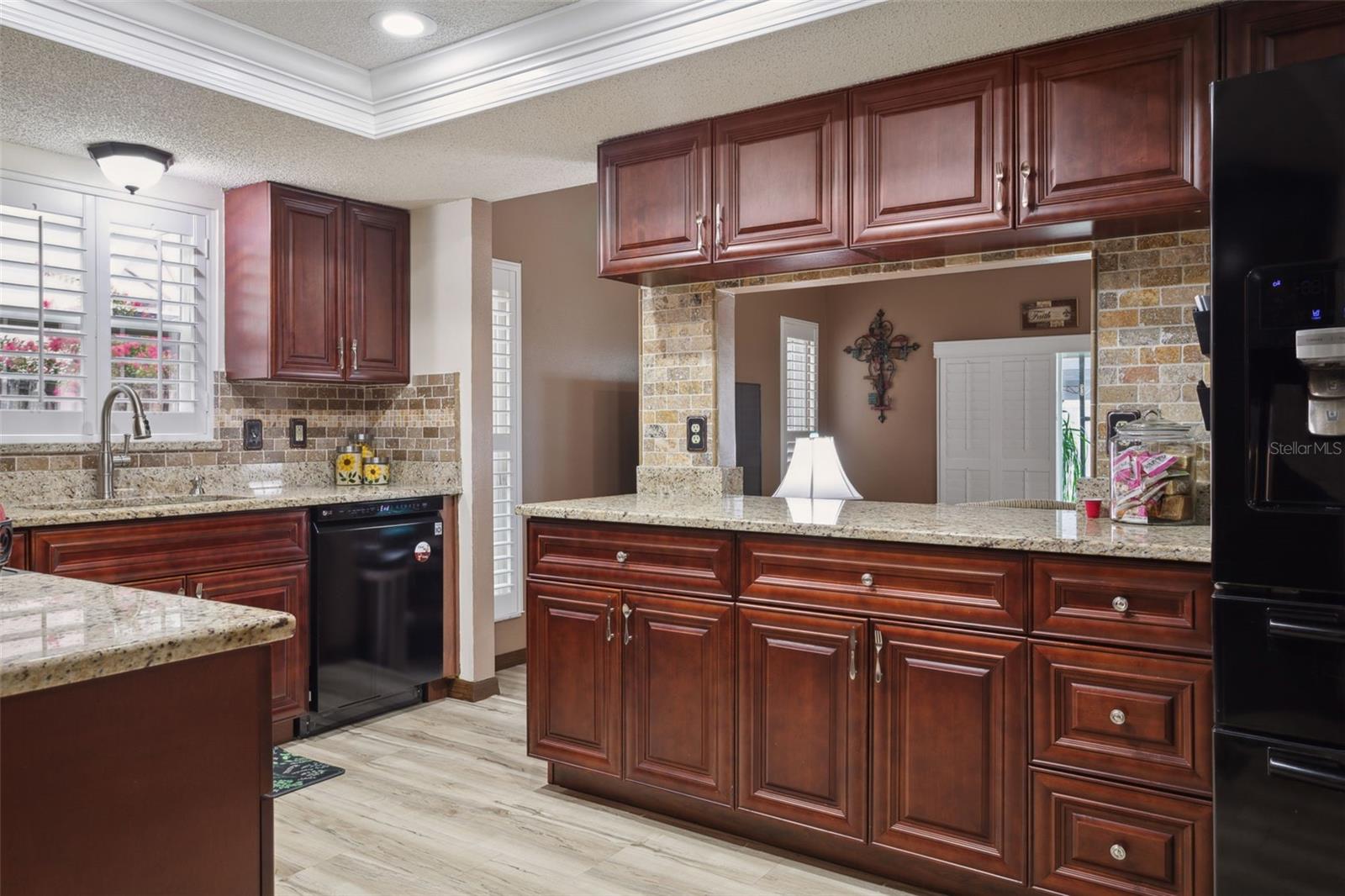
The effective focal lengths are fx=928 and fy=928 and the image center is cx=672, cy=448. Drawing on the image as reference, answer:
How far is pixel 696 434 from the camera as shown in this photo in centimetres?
343

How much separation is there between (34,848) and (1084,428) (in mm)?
6674

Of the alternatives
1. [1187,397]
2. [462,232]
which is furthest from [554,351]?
[1187,397]

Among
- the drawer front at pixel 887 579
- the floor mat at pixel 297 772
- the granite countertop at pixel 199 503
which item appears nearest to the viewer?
the drawer front at pixel 887 579

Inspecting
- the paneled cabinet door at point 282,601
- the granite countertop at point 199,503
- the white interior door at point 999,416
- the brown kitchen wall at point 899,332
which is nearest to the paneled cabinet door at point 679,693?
the paneled cabinet door at point 282,601

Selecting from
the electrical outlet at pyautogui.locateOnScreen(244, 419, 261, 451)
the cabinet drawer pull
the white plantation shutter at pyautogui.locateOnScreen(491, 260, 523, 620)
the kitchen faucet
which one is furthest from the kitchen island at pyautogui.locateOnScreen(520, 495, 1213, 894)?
the white plantation shutter at pyautogui.locateOnScreen(491, 260, 523, 620)

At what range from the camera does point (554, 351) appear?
5.16 m

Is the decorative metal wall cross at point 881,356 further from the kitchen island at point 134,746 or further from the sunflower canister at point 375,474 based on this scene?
the kitchen island at point 134,746

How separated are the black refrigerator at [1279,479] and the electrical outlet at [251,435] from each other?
3.68 metres

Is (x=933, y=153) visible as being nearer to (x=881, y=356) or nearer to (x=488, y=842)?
(x=488, y=842)

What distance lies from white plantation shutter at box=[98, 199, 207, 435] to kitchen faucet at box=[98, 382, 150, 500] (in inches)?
6.5

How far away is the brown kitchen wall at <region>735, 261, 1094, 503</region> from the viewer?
6.91m

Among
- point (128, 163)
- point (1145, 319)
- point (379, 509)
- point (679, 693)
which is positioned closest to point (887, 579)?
point (679, 693)

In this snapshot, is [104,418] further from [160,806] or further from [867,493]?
[867,493]

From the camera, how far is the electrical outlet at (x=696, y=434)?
11.2 feet
